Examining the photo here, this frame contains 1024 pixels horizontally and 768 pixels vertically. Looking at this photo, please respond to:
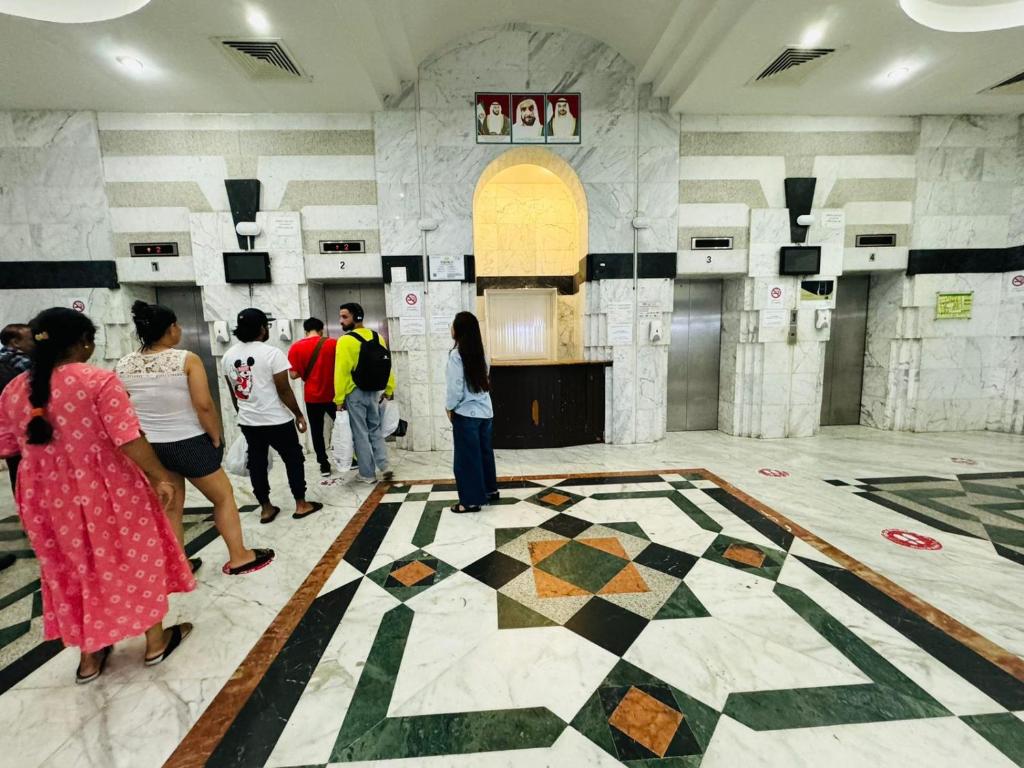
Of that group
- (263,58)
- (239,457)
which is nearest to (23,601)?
(239,457)

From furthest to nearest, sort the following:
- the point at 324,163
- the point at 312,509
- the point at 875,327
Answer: the point at 875,327
the point at 324,163
the point at 312,509

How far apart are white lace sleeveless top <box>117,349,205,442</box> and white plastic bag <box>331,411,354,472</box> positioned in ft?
5.32

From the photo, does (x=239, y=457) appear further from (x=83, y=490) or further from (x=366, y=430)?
(x=83, y=490)

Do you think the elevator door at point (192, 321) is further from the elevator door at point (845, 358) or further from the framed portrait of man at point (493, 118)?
the elevator door at point (845, 358)

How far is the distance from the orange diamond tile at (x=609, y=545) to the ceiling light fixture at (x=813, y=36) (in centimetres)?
504

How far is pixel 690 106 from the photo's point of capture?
501 cm

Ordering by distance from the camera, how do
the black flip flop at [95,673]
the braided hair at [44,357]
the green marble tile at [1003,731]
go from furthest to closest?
the black flip flop at [95,673], the braided hair at [44,357], the green marble tile at [1003,731]

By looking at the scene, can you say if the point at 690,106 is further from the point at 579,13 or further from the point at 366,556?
the point at 366,556

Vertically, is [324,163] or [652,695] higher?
[324,163]

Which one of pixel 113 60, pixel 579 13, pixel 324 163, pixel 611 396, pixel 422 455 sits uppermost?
pixel 579 13

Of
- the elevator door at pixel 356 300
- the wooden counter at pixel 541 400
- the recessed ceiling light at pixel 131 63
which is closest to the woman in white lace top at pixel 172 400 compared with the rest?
the wooden counter at pixel 541 400

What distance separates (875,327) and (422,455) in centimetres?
698

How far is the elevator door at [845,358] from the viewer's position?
616cm

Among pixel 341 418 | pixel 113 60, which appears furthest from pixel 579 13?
pixel 341 418
